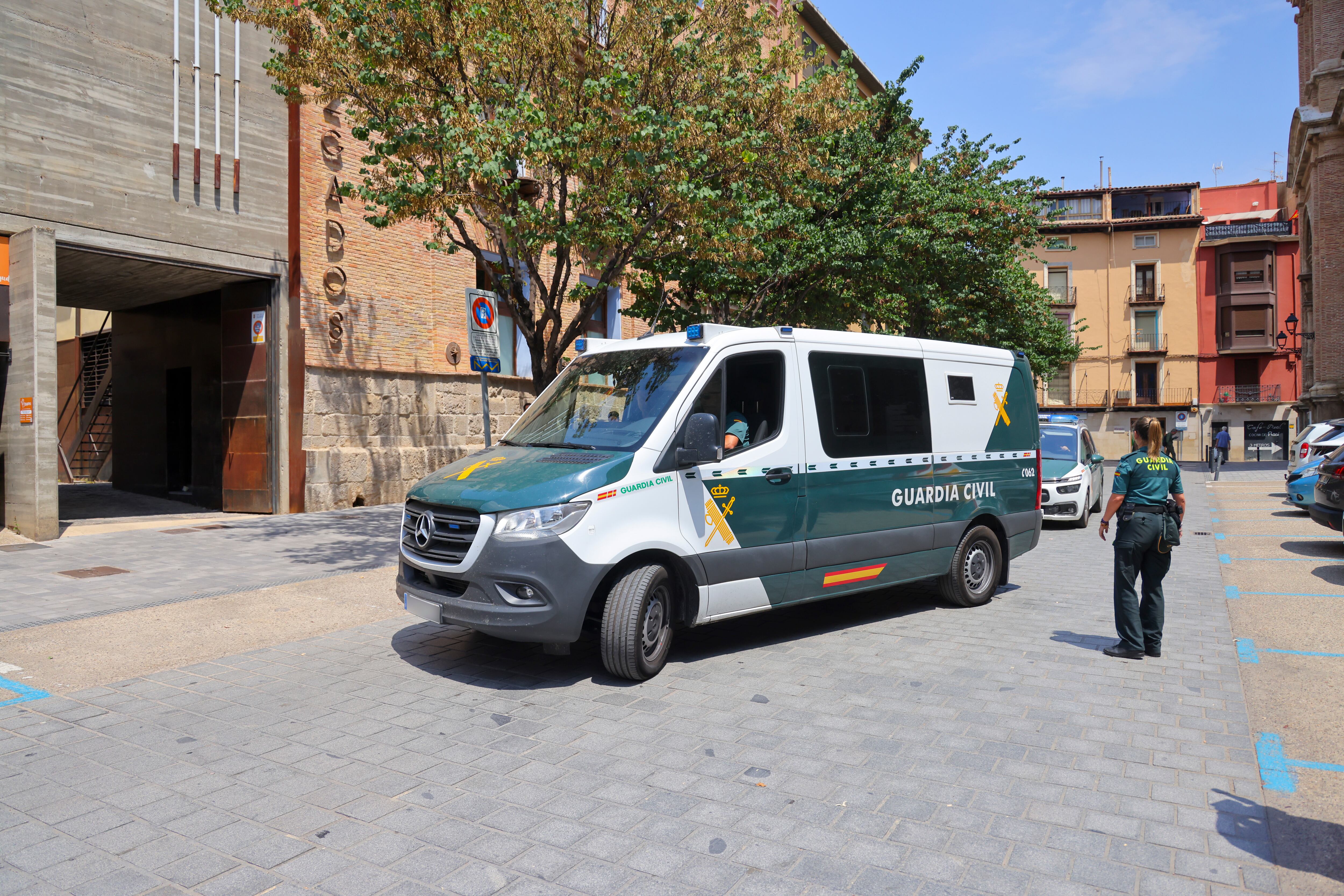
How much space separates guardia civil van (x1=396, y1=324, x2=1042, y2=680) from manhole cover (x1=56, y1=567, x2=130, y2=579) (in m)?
5.02

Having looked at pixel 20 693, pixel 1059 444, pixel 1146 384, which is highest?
pixel 1146 384

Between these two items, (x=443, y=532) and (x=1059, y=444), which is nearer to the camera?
(x=443, y=532)

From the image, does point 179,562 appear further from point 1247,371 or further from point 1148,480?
point 1247,371

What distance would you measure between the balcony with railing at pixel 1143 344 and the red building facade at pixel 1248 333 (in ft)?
7.38

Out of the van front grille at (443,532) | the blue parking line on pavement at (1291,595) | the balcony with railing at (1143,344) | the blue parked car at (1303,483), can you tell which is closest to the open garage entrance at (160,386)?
the van front grille at (443,532)

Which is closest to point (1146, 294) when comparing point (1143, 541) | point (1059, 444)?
point (1059, 444)

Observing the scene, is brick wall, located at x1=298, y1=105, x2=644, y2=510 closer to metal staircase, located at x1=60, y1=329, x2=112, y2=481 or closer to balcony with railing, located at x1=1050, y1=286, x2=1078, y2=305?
metal staircase, located at x1=60, y1=329, x2=112, y2=481

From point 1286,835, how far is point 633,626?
3328 mm

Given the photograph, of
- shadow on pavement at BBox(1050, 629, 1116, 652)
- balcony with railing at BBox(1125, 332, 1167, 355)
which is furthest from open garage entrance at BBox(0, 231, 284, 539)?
balcony with railing at BBox(1125, 332, 1167, 355)

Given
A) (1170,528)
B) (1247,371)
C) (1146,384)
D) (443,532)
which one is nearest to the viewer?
(443,532)

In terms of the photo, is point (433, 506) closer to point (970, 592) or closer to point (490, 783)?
point (490, 783)

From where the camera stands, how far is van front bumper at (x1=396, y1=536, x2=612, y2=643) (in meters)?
5.31

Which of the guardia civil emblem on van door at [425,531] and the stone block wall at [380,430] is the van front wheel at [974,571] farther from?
the stone block wall at [380,430]

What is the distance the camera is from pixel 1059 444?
1505 cm
